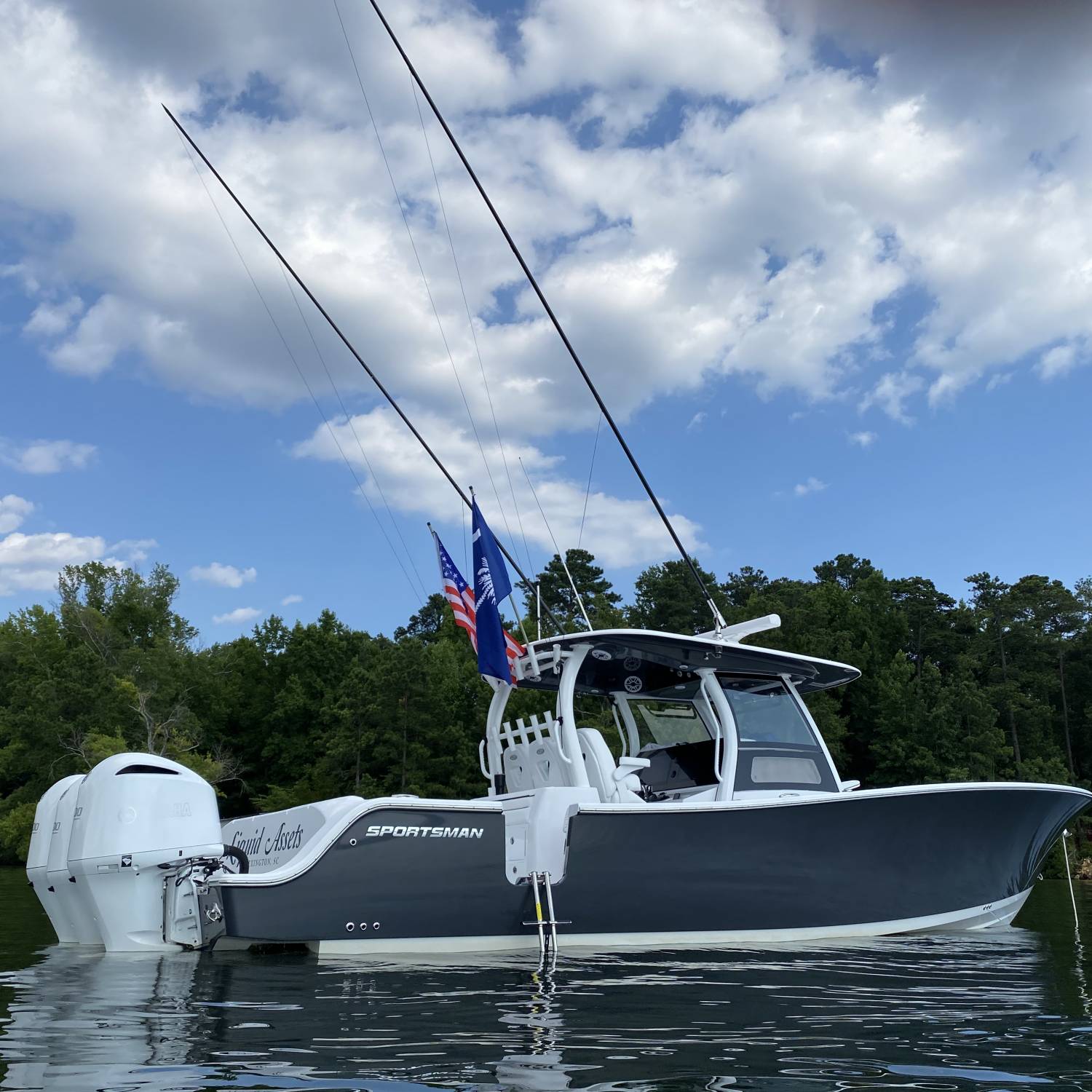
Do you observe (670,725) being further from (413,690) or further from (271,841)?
(413,690)

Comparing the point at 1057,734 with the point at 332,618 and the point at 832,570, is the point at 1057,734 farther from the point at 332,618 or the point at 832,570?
the point at 332,618

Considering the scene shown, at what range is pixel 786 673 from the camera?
1118 cm

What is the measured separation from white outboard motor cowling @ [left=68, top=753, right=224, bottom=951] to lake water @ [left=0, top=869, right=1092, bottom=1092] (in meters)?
0.27

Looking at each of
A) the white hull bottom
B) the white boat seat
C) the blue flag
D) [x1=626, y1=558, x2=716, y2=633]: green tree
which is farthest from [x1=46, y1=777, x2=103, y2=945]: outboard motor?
[x1=626, y1=558, x2=716, y2=633]: green tree

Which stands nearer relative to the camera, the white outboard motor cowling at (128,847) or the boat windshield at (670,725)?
the white outboard motor cowling at (128,847)

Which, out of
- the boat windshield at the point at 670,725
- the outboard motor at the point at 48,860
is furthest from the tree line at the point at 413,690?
the outboard motor at the point at 48,860

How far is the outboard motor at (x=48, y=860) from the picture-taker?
8477mm

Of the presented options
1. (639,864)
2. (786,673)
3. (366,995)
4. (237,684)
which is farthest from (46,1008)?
(237,684)

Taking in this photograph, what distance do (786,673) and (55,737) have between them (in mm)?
42696

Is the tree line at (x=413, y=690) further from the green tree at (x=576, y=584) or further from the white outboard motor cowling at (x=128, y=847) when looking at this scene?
the white outboard motor cowling at (x=128, y=847)

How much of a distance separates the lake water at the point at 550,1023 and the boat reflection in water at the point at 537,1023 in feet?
0.06

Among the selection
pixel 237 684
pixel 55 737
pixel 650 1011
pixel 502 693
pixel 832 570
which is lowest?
pixel 650 1011

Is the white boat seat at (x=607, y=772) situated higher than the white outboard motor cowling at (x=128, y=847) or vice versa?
the white boat seat at (x=607, y=772)

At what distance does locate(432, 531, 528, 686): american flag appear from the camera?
1074cm
